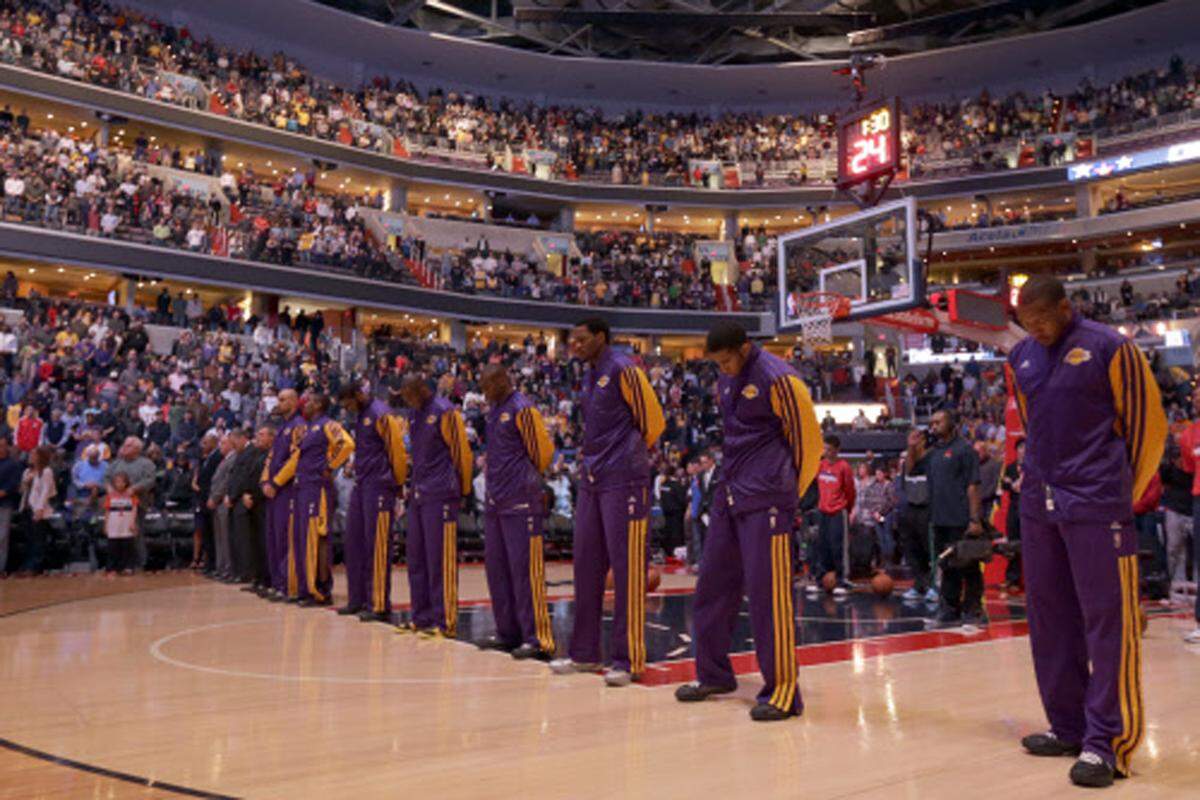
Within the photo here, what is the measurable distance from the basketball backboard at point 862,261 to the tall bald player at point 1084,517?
13.2 meters

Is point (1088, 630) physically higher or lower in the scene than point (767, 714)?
higher

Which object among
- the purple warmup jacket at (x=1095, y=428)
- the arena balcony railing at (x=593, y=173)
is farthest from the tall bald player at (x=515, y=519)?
the arena balcony railing at (x=593, y=173)

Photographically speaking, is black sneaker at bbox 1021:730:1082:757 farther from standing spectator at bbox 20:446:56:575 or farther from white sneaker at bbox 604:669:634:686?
standing spectator at bbox 20:446:56:575

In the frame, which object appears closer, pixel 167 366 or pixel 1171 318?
pixel 167 366

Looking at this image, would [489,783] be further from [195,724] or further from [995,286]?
[995,286]

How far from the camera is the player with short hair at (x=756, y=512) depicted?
17.6ft

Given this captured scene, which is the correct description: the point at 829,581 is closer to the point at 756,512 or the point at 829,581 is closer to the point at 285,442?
the point at 285,442

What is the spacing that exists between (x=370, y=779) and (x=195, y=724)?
56.6 inches

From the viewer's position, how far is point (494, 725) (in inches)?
195

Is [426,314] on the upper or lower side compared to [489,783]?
upper

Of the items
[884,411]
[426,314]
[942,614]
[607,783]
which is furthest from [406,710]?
[426,314]

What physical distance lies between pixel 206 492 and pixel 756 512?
35.3ft

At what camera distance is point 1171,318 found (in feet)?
100

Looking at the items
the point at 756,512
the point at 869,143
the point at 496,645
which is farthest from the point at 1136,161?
the point at 756,512
